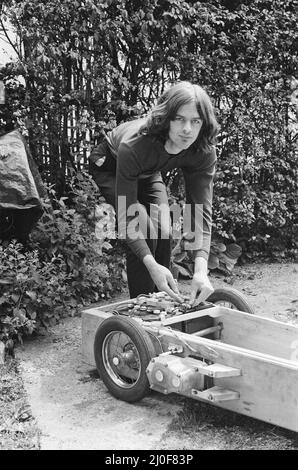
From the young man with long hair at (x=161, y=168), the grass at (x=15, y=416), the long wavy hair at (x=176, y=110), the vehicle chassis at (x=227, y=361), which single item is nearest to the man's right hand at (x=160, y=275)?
the young man with long hair at (x=161, y=168)

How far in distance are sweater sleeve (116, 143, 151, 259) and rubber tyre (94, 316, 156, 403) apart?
1.39ft

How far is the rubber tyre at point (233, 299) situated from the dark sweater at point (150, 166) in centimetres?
30

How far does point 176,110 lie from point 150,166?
1.26 feet

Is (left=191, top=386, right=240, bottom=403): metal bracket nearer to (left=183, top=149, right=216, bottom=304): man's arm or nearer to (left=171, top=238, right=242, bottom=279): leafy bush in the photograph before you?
(left=183, top=149, right=216, bottom=304): man's arm

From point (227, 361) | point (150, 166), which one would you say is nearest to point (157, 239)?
→ point (150, 166)

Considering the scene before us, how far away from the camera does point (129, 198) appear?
3701 mm

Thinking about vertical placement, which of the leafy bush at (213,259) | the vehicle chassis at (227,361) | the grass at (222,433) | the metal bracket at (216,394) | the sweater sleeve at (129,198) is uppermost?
the sweater sleeve at (129,198)

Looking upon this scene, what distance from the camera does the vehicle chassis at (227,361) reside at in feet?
9.73

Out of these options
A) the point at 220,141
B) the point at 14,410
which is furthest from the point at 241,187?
the point at 14,410

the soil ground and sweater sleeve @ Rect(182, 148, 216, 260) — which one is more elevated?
sweater sleeve @ Rect(182, 148, 216, 260)

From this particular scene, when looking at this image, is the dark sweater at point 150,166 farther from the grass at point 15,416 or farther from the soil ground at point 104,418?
the grass at point 15,416

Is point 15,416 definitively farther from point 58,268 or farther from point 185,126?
point 185,126

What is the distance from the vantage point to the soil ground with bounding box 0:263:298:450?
306cm

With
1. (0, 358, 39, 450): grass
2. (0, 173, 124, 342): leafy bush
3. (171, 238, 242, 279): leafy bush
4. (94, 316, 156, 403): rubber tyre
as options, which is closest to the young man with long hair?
(94, 316, 156, 403): rubber tyre
